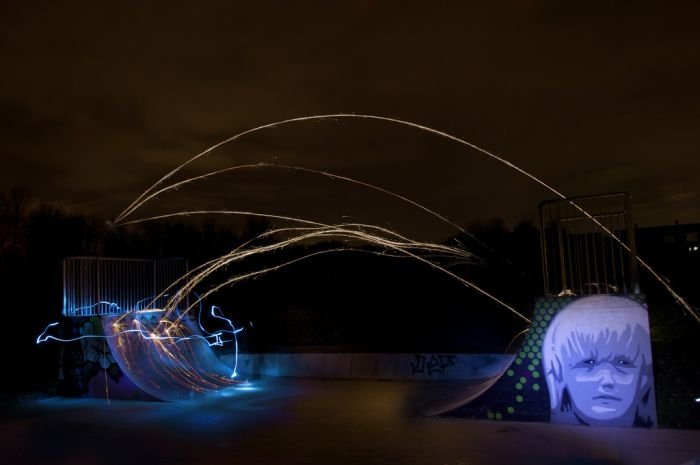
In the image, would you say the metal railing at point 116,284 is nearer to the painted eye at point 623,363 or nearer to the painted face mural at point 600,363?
the painted face mural at point 600,363

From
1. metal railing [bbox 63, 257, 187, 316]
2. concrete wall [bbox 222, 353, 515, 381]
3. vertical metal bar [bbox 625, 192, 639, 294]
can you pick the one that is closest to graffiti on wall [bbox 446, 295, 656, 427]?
vertical metal bar [bbox 625, 192, 639, 294]

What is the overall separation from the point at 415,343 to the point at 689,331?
1084 centimetres

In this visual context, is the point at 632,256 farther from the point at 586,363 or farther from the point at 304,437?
the point at 304,437

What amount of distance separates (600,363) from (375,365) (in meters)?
8.25

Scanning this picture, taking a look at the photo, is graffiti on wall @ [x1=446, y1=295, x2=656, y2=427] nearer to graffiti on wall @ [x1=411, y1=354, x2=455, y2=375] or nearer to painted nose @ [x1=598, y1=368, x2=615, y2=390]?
painted nose @ [x1=598, y1=368, x2=615, y2=390]

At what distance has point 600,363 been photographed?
10.3 meters

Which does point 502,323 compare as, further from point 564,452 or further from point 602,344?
point 564,452

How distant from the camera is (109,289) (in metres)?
16.9

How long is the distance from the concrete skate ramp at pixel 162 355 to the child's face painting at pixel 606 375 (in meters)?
8.34

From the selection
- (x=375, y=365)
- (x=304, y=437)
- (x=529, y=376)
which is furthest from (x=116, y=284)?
(x=529, y=376)

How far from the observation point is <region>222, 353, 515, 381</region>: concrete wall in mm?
16297

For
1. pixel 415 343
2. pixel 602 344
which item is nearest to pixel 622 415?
pixel 602 344

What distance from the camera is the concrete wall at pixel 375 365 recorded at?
16297mm

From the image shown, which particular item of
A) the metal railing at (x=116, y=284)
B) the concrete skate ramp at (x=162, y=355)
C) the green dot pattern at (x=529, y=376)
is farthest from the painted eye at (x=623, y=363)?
the metal railing at (x=116, y=284)
